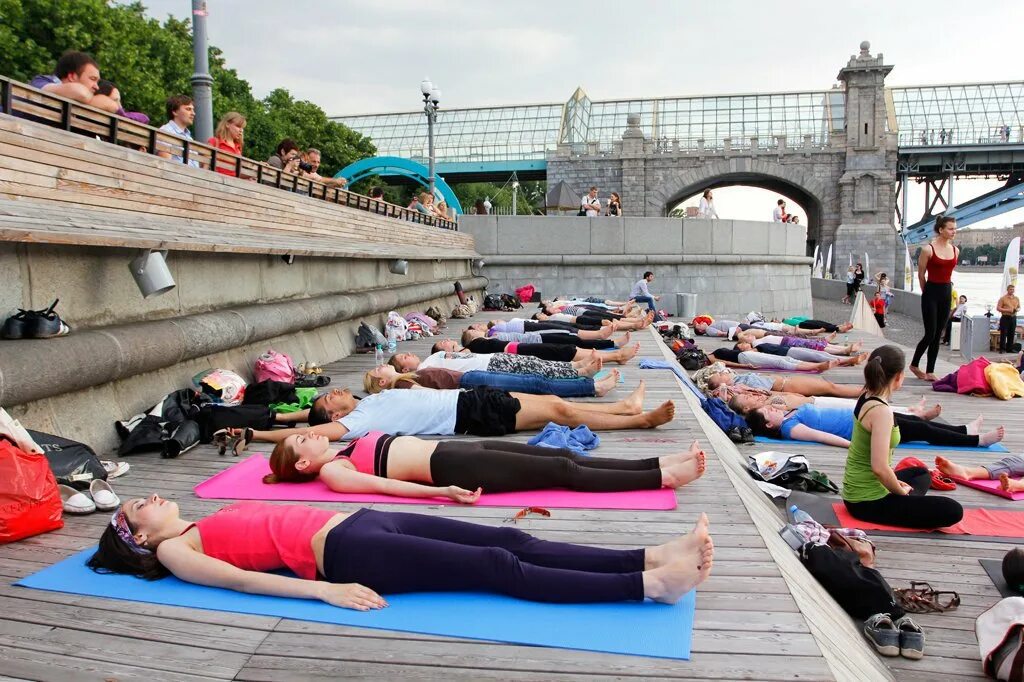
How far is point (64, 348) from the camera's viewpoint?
5.14 m

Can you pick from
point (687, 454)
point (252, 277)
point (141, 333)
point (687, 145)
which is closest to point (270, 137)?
point (687, 145)

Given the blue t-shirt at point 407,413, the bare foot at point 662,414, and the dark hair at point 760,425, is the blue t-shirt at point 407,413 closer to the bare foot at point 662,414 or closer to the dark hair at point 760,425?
the bare foot at point 662,414

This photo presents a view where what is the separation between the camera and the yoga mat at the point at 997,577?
4.11 metres

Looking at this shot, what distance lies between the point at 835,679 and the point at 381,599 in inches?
63.8

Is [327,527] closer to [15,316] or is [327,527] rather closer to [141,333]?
[15,316]

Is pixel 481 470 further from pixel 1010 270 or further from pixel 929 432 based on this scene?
pixel 1010 270

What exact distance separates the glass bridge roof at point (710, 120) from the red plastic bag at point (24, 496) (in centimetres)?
4933

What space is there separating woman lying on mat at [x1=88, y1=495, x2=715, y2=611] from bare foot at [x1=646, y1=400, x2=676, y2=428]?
108 inches

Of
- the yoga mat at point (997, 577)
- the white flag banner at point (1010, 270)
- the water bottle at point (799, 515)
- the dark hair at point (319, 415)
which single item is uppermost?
the white flag banner at point (1010, 270)

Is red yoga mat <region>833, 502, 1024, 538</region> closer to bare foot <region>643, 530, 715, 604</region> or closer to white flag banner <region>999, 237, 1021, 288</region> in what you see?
bare foot <region>643, 530, 715, 604</region>

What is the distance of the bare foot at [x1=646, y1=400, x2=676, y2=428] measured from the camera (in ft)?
19.6

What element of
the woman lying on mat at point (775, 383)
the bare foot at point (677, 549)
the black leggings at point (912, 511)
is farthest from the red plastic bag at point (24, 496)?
the woman lying on mat at point (775, 383)

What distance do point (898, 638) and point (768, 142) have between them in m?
50.5

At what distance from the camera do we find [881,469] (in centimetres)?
473
